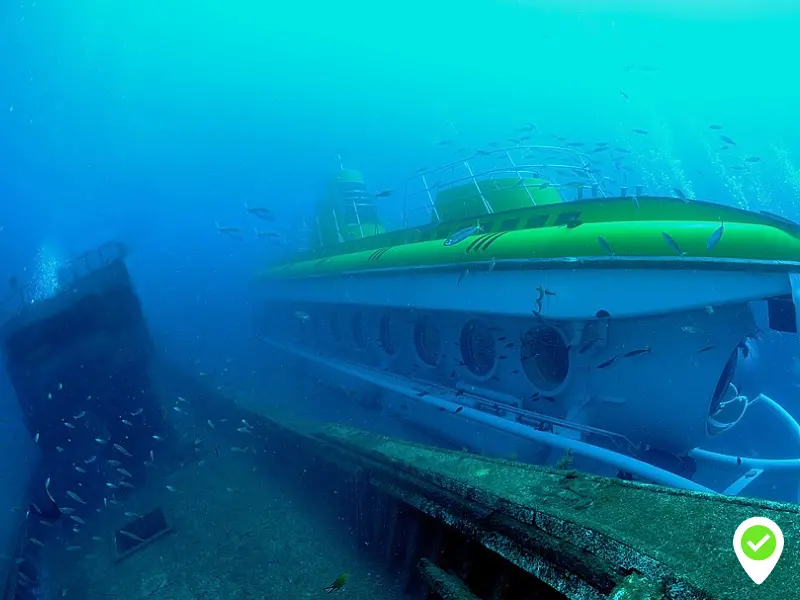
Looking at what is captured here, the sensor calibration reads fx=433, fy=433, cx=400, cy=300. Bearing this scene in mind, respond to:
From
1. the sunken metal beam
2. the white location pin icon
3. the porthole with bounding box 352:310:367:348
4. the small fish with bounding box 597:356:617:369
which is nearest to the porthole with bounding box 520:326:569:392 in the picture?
the small fish with bounding box 597:356:617:369

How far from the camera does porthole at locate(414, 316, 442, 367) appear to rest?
7.89 m

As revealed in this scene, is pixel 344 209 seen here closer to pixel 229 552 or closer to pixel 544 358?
pixel 544 358

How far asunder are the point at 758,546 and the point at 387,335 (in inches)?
304

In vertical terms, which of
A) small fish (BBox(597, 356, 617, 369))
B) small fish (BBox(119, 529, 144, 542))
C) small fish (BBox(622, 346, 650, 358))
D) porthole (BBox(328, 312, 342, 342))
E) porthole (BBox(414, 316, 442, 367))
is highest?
small fish (BBox(622, 346, 650, 358))

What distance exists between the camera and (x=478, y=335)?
6.83 metres

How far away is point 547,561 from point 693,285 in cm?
329

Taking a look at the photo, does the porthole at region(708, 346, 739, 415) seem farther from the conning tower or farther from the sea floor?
the conning tower

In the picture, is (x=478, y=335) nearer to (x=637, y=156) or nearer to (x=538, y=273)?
(x=538, y=273)

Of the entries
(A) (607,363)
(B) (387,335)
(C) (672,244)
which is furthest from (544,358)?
(B) (387,335)

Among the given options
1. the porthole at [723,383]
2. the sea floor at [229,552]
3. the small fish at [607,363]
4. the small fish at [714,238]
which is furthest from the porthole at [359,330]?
the small fish at [714,238]

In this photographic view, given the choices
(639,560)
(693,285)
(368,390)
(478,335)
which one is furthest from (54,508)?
(693,285)

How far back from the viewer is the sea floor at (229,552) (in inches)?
162

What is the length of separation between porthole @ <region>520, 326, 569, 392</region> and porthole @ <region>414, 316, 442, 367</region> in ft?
6.80

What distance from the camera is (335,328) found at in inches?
448
